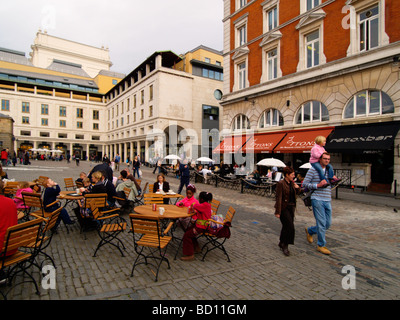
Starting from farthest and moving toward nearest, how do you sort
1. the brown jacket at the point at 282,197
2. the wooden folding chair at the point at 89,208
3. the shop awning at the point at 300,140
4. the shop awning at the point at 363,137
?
the shop awning at the point at 300,140
the shop awning at the point at 363,137
the wooden folding chair at the point at 89,208
the brown jacket at the point at 282,197

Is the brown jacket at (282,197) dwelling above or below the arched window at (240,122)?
below

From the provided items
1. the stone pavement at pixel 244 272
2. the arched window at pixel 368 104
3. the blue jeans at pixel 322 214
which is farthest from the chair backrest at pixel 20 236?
the arched window at pixel 368 104

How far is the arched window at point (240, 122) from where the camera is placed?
21.8 meters

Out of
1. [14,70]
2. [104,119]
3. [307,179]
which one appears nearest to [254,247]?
[307,179]

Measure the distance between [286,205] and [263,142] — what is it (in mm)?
14363

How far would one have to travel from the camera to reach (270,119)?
19453 mm

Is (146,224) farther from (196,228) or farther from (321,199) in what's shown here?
(321,199)

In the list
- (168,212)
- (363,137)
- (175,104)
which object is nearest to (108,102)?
(175,104)

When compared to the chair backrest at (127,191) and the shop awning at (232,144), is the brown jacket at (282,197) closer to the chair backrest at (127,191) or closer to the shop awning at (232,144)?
the chair backrest at (127,191)

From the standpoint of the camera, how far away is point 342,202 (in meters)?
11.0

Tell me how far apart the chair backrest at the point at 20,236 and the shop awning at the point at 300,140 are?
14746mm

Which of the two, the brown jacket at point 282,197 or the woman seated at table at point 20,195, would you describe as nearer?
the brown jacket at point 282,197

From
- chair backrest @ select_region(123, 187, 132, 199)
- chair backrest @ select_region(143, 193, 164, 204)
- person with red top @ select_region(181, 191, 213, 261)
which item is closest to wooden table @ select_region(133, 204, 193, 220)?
person with red top @ select_region(181, 191, 213, 261)

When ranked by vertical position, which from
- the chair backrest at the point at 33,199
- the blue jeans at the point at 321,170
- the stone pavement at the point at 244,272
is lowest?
the stone pavement at the point at 244,272
